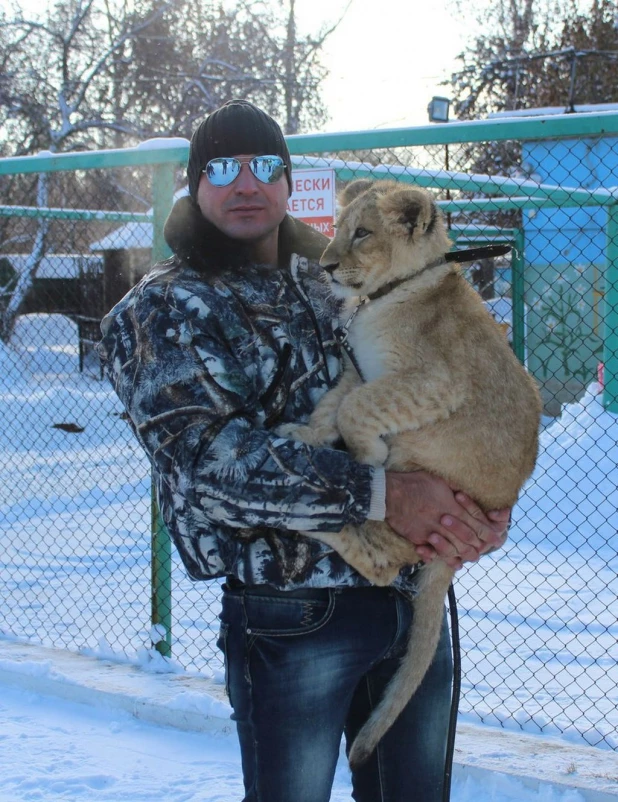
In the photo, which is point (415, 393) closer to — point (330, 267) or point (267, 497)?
point (330, 267)

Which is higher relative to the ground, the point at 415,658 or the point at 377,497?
the point at 377,497

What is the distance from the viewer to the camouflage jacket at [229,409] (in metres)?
1.93

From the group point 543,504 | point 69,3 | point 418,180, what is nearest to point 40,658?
point 418,180

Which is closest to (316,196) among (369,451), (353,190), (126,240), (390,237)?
(353,190)

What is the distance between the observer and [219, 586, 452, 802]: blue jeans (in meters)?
2.01

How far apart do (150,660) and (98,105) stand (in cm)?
1541

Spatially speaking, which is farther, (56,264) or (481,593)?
(56,264)

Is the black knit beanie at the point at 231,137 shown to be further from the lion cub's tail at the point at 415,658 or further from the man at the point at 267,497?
the lion cub's tail at the point at 415,658

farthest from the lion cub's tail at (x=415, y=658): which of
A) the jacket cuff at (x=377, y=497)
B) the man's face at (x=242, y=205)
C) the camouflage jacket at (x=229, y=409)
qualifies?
the man's face at (x=242, y=205)

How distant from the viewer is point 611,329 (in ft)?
24.2

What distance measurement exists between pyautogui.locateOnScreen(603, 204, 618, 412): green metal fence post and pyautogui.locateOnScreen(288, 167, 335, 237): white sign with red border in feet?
10.5

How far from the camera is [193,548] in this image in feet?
6.76

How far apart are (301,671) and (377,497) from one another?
17.0 inches

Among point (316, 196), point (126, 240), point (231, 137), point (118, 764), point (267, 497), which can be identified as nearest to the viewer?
point (267, 497)
